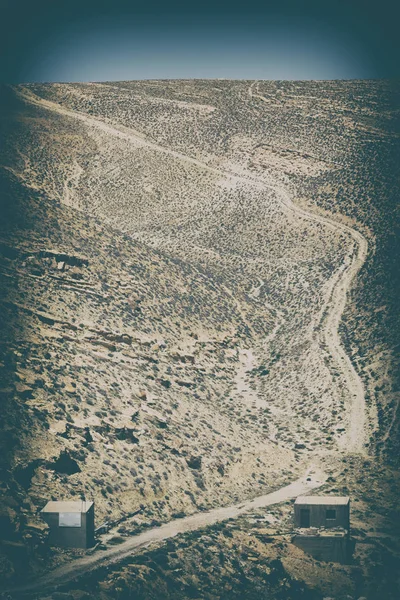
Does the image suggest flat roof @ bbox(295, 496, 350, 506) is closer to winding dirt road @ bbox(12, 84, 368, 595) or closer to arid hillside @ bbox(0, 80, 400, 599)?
arid hillside @ bbox(0, 80, 400, 599)

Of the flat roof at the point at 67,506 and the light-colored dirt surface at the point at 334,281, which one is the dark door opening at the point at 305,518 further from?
the light-colored dirt surface at the point at 334,281

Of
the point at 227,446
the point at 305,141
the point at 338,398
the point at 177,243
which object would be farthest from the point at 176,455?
the point at 305,141

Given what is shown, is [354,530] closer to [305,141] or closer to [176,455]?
[176,455]

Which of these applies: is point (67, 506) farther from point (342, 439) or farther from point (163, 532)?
point (342, 439)

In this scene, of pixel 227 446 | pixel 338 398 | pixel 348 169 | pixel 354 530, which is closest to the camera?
pixel 354 530

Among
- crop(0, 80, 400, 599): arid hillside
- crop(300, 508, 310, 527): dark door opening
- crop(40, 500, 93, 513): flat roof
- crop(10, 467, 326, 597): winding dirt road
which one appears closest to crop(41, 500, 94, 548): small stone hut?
crop(40, 500, 93, 513): flat roof

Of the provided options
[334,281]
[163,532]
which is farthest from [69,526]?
[334,281]

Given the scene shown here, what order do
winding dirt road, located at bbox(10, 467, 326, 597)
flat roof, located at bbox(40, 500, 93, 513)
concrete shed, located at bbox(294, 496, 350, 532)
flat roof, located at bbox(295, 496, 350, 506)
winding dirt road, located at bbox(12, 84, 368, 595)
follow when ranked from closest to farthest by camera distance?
winding dirt road, located at bbox(10, 467, 326, 597) < winding dirt road, located at bbox(12, 84, 368, 595) < flat roof, located at bbox(40, 500, 93, 513) < concrete shed, located at bbox(294, 496, 350, 532) < flat roof, located at bbox(295, 496, 350, 506)
